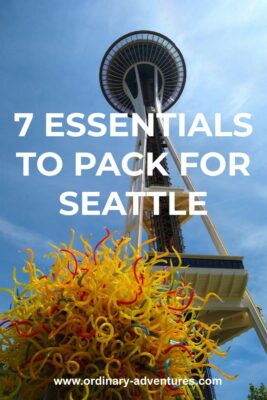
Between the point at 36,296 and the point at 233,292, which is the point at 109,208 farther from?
the point at 233,292

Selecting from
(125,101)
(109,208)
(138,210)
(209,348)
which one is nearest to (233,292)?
(138,210)

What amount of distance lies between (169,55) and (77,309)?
5409cm

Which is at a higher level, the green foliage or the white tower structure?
the white tower structure

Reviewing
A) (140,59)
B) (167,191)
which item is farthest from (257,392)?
(140,59)

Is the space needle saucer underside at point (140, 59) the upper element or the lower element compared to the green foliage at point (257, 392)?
upper

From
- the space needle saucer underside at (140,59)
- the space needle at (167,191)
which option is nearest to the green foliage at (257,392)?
the space needle at (167,191)

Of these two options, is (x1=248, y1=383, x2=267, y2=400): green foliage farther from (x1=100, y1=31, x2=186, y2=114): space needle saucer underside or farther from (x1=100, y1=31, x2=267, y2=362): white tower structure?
(x1=100, y1=31, x2=186, y2=114): space needle saucer underside

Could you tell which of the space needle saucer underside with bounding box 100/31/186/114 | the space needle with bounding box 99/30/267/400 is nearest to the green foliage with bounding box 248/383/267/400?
the space needle with bounding box 99/30/267/400

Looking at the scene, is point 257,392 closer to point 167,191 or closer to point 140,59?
point 167,191

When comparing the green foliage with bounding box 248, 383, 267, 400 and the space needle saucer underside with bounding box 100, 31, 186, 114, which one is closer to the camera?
the green foliage with bounding box 248, 383, 267, 400

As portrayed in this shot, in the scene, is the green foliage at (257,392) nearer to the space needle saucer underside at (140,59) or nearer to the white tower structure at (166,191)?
the white tower structure at (166,191)

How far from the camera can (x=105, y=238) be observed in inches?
155

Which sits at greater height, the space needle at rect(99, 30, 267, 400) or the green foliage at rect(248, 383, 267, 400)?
the space needle at rect(99, 30, 267, 400)

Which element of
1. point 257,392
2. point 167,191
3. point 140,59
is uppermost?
point 140,59
